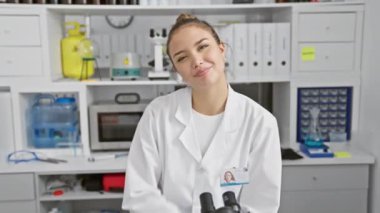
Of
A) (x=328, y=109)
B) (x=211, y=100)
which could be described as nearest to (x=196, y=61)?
(x=211, y=100)

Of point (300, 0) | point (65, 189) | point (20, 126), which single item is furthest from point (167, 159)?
point (300, 0)

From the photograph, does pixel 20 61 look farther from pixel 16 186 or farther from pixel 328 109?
pixel 328 109

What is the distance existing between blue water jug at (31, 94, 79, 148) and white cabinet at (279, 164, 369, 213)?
134cm

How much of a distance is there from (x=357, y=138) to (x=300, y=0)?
36.7 inches

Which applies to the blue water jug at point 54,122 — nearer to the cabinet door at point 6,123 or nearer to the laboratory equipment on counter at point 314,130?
the cabinet door at point 6,123

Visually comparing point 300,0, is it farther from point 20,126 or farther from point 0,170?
point 0,170

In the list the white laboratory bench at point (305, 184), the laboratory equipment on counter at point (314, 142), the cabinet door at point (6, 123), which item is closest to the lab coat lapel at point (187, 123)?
the white laboratory bench at point (305, 184)

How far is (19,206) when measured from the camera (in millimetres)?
2010

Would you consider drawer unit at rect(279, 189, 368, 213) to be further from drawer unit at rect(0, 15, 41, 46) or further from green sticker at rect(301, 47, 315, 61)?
drawer unit at rect(0, 15, 41, 46)

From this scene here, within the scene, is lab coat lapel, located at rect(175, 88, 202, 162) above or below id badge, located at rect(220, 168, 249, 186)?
above

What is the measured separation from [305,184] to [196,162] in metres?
1.00

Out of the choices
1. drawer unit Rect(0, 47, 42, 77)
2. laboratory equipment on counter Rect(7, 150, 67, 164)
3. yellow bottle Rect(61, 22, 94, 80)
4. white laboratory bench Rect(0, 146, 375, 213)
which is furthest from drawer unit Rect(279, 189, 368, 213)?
drawer unit Rect(0, 47, 42, 77)

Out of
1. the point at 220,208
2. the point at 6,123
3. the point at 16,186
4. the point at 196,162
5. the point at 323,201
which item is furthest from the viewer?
the point at 6,123

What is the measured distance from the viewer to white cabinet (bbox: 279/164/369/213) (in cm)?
206
